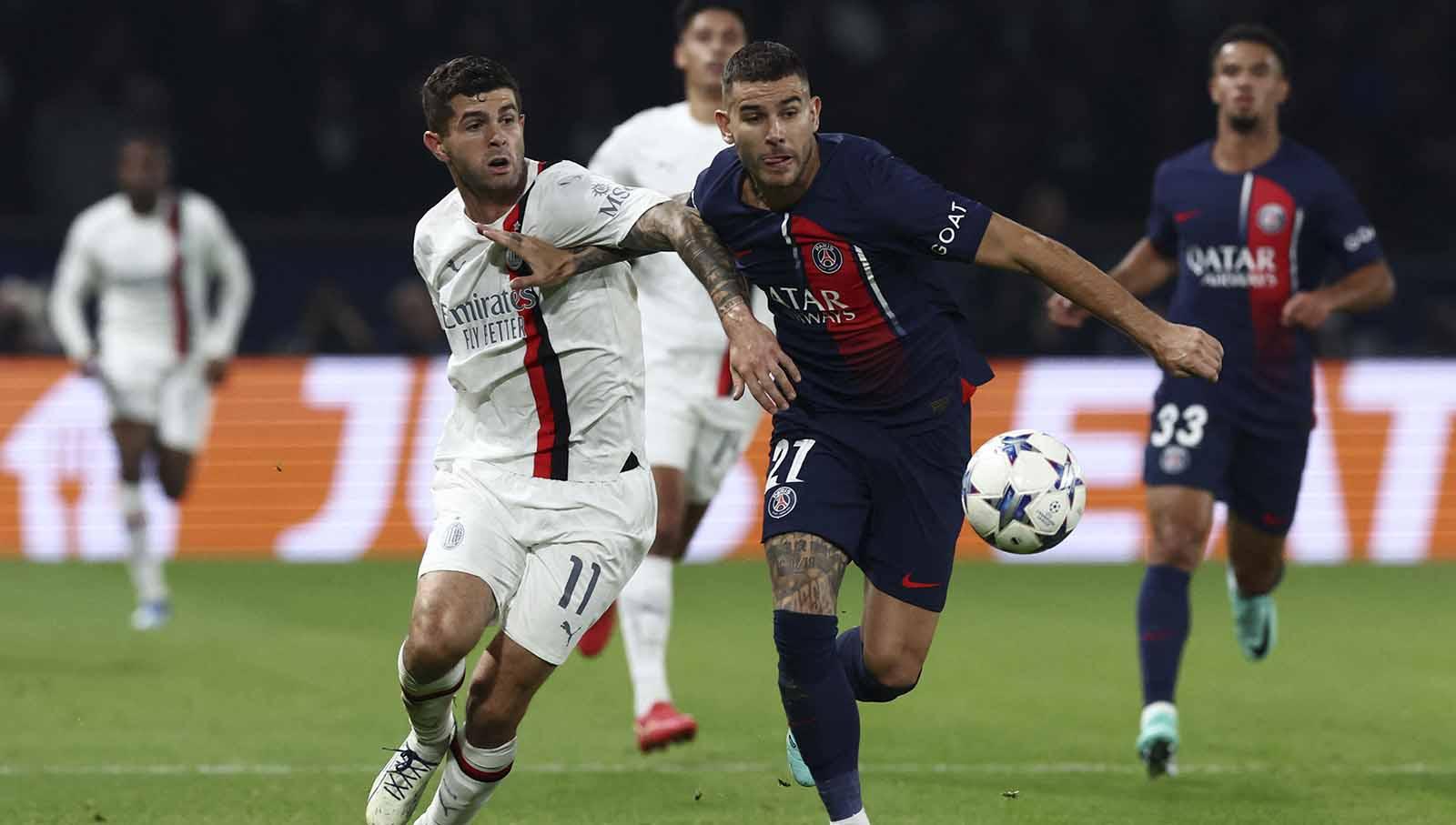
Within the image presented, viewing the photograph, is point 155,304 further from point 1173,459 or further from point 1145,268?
point 1173,459

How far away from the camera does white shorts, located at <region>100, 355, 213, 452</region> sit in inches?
451

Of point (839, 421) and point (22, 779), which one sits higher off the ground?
point (839, 421)

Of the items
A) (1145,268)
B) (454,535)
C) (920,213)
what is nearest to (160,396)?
(1145,268)

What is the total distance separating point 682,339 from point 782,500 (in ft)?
7.74

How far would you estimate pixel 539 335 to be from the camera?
568 cm

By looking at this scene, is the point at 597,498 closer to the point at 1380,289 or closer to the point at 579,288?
the point at 579,288

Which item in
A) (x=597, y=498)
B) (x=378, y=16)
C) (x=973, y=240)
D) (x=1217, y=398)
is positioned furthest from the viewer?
(x=378, y=16)

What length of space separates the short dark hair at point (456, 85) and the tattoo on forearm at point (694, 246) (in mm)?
485

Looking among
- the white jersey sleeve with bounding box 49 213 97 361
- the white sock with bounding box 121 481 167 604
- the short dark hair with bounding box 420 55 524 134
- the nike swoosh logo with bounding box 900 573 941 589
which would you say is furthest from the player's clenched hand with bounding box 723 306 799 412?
the white jersey sleeve with bounding box 49 213 97 361

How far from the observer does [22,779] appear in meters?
6.84

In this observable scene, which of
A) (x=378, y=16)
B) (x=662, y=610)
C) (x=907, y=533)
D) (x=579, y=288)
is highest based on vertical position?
(x=378, y=16)

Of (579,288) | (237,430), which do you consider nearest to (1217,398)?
(579,288)

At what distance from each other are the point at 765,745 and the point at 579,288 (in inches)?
93.9

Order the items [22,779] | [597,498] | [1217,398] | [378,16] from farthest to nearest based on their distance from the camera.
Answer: [378,16] < [1217,398] < [22,779] < [597,498]
